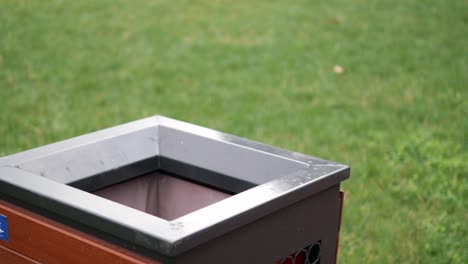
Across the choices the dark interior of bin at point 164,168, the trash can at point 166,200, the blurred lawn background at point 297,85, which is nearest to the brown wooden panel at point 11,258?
the trash can at point 166,200

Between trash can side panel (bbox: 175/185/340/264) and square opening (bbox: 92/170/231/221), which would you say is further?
square opening (bbox: 92/170/231/221)

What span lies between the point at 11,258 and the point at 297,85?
3325 mm

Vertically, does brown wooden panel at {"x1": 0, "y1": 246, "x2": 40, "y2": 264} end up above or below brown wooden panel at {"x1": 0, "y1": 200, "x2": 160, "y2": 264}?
below

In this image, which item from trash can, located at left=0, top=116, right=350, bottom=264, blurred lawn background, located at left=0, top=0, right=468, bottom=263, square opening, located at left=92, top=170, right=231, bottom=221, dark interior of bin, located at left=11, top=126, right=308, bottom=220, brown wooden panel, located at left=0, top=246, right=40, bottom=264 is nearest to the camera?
trash can, located at left=0, top=116, right=350, bottom=264

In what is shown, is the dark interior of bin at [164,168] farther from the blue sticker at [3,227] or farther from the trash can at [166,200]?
the blue sticker at [3,227]

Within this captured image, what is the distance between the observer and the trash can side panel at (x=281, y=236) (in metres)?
1.69

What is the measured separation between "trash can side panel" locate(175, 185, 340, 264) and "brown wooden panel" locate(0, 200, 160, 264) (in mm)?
156

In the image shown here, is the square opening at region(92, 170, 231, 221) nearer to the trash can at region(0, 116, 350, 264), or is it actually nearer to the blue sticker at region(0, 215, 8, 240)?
the trash can at region(0, 116, 350, 264)

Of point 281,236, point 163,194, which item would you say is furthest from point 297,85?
point 281,236

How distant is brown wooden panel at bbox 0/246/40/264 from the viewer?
6.31ft

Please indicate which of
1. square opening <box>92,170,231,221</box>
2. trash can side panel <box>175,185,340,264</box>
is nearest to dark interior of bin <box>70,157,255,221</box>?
square opening <box>92,170,231,221</box>

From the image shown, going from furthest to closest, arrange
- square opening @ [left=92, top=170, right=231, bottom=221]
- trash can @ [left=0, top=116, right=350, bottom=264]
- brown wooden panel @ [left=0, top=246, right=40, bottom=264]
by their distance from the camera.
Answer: square opening @ [left=92, top=170, right=231, bottom=221], brown wooden panel @ [left=0, top=246, right=40, bottom=264], trash can @ [left=0, top=116, right=350, bottom=264]

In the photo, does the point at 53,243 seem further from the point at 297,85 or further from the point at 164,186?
the point at 297,85

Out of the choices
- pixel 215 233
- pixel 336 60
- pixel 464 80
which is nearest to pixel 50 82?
pixel 336 60
